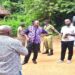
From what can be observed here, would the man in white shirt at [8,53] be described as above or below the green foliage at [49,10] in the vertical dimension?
above

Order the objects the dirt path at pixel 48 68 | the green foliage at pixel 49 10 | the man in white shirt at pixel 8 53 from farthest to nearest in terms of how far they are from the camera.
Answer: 1. the green foliage at pixel 49 10
2. the dirt path at pixel 48 68
3. the man in white shirt at pixel 8 53

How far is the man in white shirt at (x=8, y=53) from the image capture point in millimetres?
6598

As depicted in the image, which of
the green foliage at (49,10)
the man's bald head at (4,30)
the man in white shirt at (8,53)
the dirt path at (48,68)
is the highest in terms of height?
the man's bald head at (4,30)

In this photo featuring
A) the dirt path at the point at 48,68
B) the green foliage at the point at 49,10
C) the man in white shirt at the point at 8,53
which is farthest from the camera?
the green foliage at the point at 49,10

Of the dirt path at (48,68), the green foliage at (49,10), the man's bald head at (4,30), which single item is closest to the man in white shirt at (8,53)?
the man's bald head at (4,30)

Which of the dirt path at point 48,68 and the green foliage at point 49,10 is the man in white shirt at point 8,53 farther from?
the green foliage at point 49,10

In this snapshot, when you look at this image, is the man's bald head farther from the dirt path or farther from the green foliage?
the green foliage

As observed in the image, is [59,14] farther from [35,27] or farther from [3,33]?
→ [3,33]

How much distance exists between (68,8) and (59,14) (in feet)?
5.59

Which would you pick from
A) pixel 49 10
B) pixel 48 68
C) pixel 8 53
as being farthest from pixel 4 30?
pixel 49 10

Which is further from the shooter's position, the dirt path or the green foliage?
the green foliage

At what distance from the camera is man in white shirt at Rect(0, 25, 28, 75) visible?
6.60 m

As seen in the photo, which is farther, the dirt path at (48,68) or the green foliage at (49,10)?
the green foliage at (49,10)

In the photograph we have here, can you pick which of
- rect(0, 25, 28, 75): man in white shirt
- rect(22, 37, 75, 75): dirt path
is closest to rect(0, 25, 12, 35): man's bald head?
rect(0, 25, 28, 75): man in white shirt
